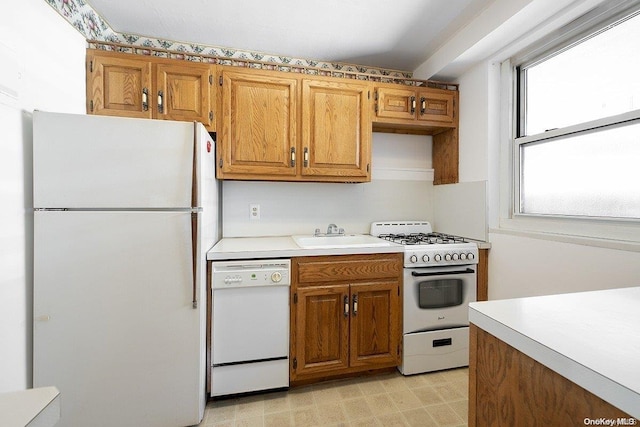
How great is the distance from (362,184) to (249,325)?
1536 millimetres

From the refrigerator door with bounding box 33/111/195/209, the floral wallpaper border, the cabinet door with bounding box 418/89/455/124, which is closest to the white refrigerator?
the refrigerator door with bounding box 33/111/195/209

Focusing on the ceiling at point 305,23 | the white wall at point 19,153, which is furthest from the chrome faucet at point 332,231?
the white wall at point 19,153

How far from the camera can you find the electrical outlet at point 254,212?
2.33m

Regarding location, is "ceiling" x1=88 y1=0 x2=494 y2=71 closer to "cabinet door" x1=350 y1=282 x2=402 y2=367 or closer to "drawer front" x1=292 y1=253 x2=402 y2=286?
"drawer front" x1=292 y1=253 x2=402 y2=286

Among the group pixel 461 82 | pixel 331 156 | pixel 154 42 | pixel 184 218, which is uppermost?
pixel 154 42

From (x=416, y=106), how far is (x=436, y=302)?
1.57 metres

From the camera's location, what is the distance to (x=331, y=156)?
83.9 inches

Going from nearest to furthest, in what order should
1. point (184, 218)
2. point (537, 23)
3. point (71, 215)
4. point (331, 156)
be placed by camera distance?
point (71, 215) < point (184, 218) < point (537, 23) < point (331, 156)

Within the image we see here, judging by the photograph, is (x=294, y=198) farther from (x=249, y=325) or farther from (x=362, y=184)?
(x=249, y=325)

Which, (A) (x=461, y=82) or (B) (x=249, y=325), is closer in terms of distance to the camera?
(B) (x=249, y=325)

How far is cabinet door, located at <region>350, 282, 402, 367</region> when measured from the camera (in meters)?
1.87

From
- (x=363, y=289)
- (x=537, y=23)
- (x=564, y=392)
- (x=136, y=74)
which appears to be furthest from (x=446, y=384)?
(x=136, y=74)

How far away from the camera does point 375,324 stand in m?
1.91

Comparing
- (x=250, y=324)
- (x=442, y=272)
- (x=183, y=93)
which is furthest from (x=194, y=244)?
(x=442, y=272)
